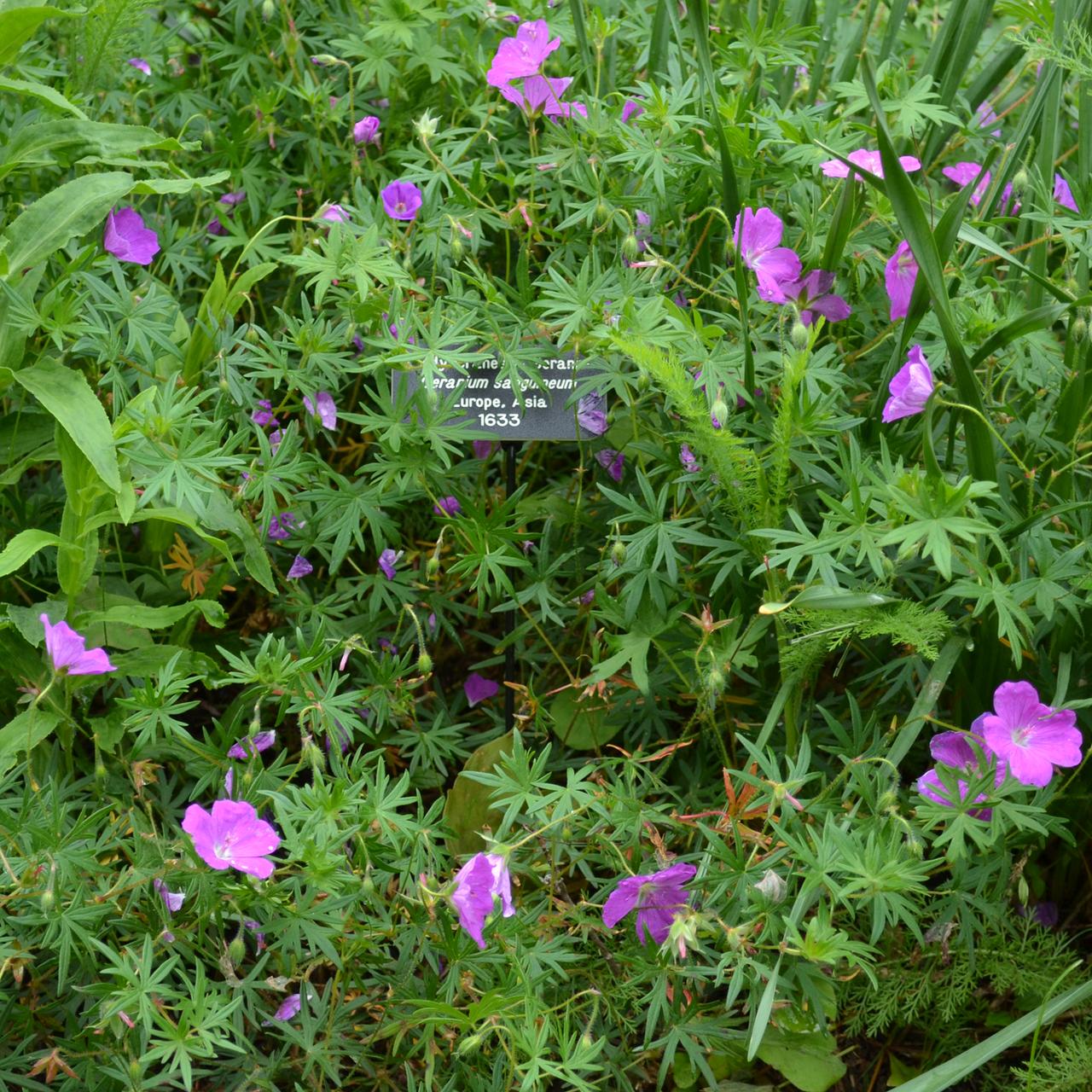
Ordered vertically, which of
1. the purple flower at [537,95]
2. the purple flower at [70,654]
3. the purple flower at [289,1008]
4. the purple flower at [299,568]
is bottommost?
the purple flower at [289,1008]

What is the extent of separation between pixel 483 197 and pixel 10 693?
112 cm

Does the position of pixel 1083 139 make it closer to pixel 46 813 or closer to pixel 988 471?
pixel 988 471

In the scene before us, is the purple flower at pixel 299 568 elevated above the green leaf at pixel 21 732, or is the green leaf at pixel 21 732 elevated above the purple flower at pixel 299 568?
the purple flower at pixel 299 568

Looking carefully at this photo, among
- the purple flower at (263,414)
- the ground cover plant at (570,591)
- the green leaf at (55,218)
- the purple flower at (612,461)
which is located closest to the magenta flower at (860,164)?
Result: the ground cover plant at (570,591)

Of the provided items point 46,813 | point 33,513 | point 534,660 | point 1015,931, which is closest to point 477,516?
point 534,660

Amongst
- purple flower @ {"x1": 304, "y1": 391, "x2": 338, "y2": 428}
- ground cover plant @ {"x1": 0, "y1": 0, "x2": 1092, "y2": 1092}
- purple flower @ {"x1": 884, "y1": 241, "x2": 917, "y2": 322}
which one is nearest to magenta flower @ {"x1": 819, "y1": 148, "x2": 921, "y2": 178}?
ground cover plant @ {"x1": 0, "y1": 0, "x2": 1092, "y2": 1092}

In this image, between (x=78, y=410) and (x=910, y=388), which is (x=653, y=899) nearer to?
(x=910, y=388)

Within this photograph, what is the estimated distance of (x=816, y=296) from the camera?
5.53 ft

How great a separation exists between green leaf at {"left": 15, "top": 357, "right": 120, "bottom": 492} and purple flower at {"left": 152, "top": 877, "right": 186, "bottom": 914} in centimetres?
49

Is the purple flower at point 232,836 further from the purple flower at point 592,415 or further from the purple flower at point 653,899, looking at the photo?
the purple flower at point 592,415

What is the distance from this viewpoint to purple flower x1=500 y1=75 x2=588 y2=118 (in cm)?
186

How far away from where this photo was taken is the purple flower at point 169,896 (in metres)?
1.39

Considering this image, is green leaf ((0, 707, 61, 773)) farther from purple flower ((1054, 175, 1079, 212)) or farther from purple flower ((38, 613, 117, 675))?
purple flower ((1054, 175, 1079, 212))

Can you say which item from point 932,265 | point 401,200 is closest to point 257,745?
point 401,200
